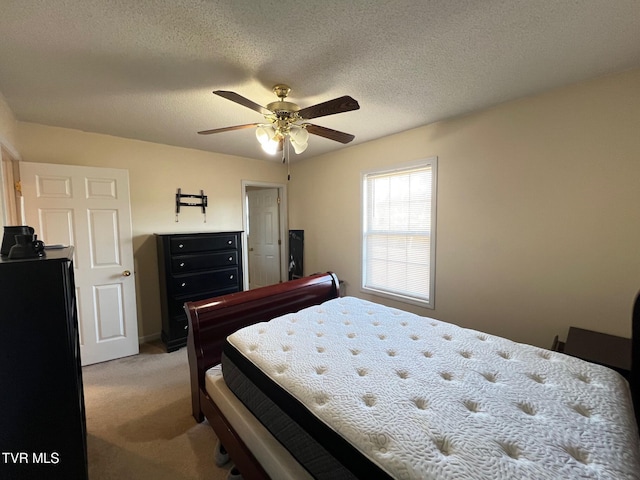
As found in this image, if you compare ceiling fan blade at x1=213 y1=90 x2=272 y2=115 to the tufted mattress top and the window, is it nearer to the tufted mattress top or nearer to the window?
the tufted mattress top

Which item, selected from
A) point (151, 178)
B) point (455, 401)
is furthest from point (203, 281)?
point (455, 401)

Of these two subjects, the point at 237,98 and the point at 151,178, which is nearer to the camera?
the point at 237,98

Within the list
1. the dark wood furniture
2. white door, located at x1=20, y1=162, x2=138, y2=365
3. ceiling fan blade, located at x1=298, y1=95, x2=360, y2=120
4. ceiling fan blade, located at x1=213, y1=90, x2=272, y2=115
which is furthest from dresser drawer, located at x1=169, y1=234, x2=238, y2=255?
the dark wood furniture

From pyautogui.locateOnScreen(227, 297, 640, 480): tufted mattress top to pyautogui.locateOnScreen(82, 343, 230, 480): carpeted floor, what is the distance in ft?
2.74

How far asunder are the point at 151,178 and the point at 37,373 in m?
2.77

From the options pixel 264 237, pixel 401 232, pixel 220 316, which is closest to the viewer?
pixel 220 316

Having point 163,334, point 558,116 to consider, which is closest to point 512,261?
point 558,116

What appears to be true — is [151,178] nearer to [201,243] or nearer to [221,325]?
[201,243]

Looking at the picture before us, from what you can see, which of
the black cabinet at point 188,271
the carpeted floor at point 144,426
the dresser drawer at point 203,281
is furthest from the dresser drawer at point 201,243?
the carpeted floor at point 144,426

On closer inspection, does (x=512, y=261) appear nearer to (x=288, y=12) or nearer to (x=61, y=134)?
(x=288, y=12)

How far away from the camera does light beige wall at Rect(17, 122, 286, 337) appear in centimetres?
276

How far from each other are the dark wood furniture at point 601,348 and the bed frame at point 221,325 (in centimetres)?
199

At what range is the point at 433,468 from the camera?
0.77 meters

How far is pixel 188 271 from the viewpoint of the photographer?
3154 millimetres
